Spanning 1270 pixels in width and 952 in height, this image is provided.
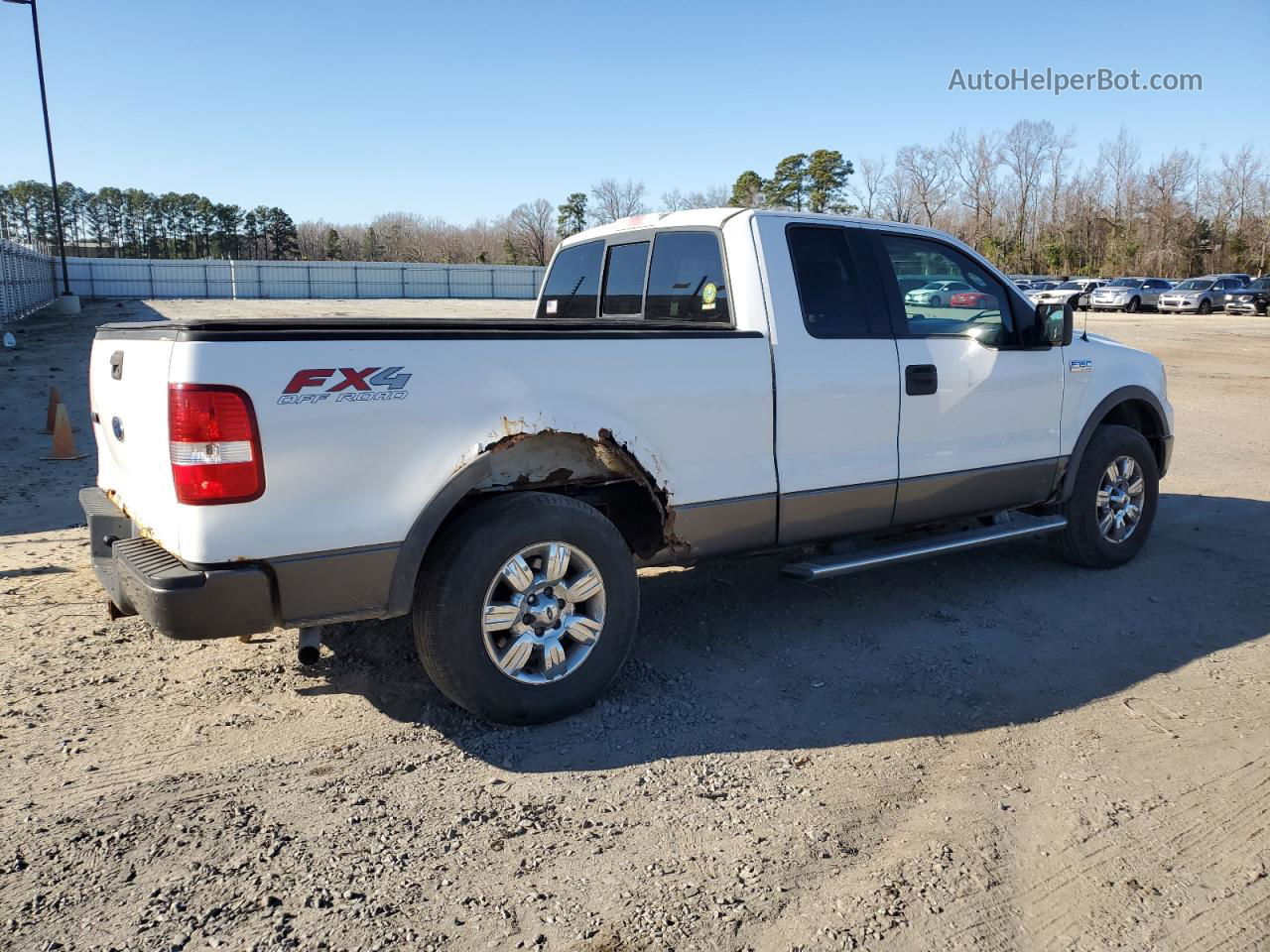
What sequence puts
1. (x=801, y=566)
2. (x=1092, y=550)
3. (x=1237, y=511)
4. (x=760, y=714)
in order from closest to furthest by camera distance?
1. (x=760, y=714)
2. (x=801, y=566)
3. (x=1092, y=550)
4. (x=1237, y=511)

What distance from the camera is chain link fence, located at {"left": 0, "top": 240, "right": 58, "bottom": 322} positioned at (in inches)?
961

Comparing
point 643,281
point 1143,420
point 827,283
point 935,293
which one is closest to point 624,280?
point 643,281

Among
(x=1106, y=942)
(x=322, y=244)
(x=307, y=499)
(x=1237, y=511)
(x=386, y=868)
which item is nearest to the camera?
(x=1106, y=942)

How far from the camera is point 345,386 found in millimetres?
3420

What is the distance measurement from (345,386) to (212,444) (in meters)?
0.47

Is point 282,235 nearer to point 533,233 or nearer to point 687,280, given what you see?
point 533,233

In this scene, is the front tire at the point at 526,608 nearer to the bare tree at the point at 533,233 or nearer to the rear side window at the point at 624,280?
the rear side window at the point at 624,280

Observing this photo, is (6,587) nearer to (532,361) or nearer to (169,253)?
(532,361)

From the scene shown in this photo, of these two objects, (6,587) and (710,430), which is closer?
(710,430)

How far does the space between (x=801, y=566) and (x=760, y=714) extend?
0.89m

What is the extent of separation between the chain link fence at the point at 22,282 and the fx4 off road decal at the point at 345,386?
24643mm

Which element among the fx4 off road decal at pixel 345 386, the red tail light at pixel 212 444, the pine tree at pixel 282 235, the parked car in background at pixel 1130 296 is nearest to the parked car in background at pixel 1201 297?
the parked car in background at pixel 1130 296

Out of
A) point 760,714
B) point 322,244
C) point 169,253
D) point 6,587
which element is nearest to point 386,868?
point 760,714

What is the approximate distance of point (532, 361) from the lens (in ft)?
12.6
